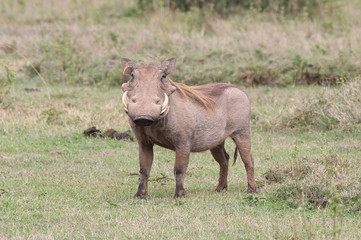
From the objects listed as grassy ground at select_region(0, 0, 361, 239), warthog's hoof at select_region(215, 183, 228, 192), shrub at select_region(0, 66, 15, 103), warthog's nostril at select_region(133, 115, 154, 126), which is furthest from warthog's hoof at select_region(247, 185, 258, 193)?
shrub at select_region(0, 66, 15, 103)

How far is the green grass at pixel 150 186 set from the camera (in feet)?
16.0

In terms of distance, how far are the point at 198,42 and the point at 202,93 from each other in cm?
816

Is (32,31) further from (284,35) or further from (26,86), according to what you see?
(284,35)

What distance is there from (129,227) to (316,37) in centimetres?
1100

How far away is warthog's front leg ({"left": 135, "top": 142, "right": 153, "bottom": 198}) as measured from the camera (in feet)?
19.9

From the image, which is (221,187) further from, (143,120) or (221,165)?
(143,120)

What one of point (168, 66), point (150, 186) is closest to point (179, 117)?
point (168, 66)

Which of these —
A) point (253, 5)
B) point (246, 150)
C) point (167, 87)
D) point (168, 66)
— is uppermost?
point (168, 66)

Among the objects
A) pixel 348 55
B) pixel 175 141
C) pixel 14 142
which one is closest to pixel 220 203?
pixel 175 141

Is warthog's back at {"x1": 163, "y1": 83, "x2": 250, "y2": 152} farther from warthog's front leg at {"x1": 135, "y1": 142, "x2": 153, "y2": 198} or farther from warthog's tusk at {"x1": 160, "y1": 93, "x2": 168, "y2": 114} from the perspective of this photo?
warthog's front leg at {"x1": 135, "y1": 142, "x2": 153, "y2": 198}

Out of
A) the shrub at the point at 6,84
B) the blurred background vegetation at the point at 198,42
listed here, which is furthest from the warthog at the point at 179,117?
the shrub at the point at 6,84

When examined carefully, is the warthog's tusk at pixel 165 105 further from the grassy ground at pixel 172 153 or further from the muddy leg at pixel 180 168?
the grassy ground at pixel 172 153

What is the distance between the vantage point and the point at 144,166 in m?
6.10

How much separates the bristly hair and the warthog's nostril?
779 millimetres
